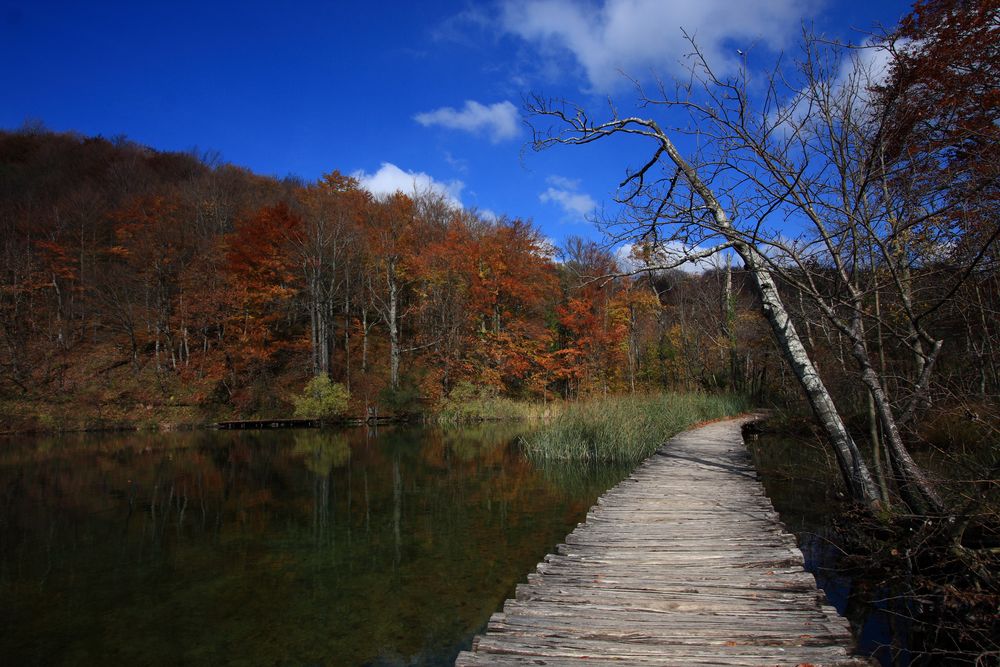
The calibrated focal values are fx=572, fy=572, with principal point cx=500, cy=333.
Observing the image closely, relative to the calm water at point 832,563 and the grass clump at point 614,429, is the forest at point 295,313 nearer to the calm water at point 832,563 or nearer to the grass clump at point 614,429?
the grass clump at point 614,429

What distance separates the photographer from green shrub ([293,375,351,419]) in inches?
788

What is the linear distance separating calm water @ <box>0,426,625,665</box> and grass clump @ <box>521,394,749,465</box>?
0.78m

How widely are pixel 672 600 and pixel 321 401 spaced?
61.0 feet

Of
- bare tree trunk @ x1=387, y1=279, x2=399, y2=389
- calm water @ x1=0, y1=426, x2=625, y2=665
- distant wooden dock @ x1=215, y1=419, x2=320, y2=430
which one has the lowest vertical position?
calm water @ x1=0, y1=426, x2=625, y2=665

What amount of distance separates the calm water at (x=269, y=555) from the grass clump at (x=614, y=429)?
0.78m

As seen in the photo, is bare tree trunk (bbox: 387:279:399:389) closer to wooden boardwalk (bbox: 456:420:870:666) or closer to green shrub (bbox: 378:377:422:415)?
green shrub (bbox: 378:377:422:415)

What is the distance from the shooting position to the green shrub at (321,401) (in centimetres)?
2002

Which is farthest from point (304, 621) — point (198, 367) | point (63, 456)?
point (198, 367)

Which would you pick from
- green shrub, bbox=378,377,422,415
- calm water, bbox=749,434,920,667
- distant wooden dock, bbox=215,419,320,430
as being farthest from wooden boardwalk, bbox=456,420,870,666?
distant wooden dock, bbox=215,419,320,430

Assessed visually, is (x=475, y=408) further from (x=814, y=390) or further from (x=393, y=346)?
(x=814, y=390)

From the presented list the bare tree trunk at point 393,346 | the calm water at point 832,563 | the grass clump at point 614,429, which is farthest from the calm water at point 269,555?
the bare tree trunk at point 393,346

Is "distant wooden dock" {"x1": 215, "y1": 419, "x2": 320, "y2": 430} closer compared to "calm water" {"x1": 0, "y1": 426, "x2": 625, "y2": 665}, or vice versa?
"calm water" {"x1": 0, "y1": 426, "x2": 625, "y2": 665}

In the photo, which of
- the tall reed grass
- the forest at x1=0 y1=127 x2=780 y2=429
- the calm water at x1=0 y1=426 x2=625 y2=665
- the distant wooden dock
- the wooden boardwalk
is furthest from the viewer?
the forest at x1=0 y1=127 x2=780 y2=429

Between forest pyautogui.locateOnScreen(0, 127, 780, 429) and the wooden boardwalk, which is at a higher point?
forest pyautogui.locateOnScreen(0, 127, 780, 429)
